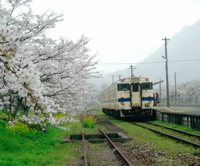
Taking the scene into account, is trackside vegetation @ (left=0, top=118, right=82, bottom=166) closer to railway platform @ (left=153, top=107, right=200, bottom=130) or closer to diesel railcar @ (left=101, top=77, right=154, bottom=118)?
railway platform @ (left=153, top=107, right=200, bottom=130)

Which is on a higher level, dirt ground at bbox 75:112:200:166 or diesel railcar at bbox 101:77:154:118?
diesel railcar at bbox 101:77:154:118

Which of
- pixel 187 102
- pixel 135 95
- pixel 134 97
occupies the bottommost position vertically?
pixel 187 102

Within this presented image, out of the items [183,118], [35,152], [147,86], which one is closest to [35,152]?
[35,152]

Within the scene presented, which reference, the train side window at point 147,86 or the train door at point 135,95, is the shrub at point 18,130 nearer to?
the train door at point 135,95

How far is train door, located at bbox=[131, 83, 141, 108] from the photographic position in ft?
57.6

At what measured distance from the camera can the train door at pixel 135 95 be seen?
57.6 feet

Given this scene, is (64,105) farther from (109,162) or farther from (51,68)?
(109,162)

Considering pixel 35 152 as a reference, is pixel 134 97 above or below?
above

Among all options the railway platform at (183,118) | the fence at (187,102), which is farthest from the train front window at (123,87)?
the fence at (187,102)

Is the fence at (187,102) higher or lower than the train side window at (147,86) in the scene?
lower

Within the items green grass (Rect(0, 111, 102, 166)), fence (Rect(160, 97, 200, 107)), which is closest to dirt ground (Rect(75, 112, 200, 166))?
green grass (Rect(0, 111, 102, 166))

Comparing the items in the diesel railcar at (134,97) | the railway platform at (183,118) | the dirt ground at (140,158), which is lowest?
the dirt ground at (140,158)

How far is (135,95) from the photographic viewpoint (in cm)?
1769

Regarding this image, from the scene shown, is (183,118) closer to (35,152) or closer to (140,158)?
(140,158)
